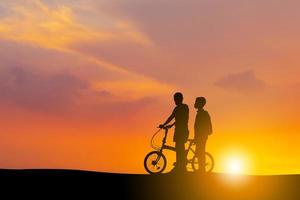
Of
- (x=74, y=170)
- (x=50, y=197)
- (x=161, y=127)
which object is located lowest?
(x=50, y=197)

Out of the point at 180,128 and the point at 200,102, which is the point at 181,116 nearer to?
the point at 180,128

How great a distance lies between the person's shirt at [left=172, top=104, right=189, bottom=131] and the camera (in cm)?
2467

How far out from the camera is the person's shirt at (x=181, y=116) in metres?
24.7

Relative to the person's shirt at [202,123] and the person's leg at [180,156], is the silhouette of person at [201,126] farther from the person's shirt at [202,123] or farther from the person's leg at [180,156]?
the person's leg at [180,156]

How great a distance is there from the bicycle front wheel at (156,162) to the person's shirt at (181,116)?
1.78m

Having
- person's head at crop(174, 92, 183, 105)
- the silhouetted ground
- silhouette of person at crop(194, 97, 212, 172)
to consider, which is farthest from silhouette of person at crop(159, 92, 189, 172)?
the silhouetted ground

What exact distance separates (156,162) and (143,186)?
4.80m

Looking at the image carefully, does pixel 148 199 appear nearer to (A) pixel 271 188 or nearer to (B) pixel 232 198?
(B) pixel 232 198

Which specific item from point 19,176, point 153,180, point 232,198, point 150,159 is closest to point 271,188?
point 232,198


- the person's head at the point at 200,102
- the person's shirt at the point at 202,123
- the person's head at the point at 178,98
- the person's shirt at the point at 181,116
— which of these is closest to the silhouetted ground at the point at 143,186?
the person's shirt at the point at 202,123

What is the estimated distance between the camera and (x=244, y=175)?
25438 mm

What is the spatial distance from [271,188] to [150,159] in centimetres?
607

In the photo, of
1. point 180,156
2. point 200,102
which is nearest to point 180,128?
point 180,156

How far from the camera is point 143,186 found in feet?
70.3
